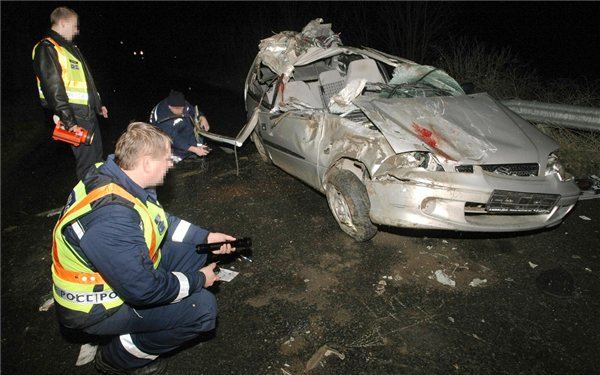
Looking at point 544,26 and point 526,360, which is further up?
point 544,26

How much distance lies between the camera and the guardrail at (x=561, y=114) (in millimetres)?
4125

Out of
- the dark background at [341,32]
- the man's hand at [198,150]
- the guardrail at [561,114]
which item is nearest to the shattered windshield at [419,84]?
the guardrail at [561,114]

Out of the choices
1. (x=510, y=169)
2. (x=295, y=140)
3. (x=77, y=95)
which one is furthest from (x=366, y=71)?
(x=77, y=95)

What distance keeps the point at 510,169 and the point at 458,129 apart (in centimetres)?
53

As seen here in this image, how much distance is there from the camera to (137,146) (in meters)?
1.82

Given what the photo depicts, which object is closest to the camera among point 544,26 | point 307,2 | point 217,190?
point 217,190

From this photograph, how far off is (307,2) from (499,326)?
1153cm

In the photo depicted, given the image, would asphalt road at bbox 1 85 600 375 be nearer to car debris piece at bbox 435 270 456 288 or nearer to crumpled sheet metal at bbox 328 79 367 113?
car debris piece at bbox 435 270 456 288

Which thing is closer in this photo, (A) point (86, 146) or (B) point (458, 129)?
(B) point (458, 129)

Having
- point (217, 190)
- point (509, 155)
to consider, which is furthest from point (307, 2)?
point (509, 155)

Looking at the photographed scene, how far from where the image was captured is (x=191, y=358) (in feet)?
7.76

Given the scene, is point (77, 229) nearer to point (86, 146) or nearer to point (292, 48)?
point (86, 146)

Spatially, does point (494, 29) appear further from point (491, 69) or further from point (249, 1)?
point (249, 1)

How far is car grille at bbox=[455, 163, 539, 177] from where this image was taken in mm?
2889
